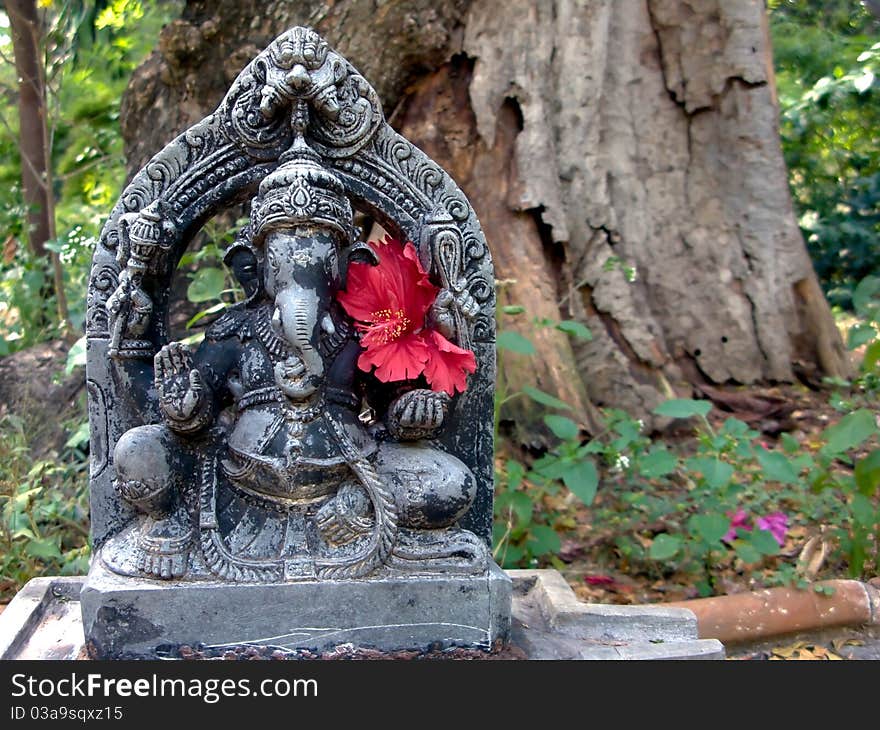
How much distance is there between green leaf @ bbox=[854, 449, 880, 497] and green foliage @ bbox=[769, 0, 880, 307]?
549 centimetres

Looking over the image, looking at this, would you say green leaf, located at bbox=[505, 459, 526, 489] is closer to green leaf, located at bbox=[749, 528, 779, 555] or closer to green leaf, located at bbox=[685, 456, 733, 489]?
green leaf, located at bbox=[685, 456, 733, 489]

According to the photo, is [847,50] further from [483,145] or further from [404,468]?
[404,468]

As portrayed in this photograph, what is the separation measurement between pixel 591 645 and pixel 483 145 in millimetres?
2724

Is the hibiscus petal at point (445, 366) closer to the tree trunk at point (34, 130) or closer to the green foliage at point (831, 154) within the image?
the tree trunk at point (34, 130)

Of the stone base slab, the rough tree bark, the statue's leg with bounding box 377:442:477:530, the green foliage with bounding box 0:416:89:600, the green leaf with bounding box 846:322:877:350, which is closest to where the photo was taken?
the statue's leg with bounding box 377:442:477:530

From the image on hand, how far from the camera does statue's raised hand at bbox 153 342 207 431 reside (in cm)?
238

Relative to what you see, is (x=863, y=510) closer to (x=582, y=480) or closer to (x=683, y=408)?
(x=683, y=408)

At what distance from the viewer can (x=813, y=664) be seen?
244 centimetres

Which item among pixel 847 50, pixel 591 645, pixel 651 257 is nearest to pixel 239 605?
pixel 591 645

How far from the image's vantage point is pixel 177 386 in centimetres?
239

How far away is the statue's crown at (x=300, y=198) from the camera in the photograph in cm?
242

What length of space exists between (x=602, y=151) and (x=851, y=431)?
2447 mm

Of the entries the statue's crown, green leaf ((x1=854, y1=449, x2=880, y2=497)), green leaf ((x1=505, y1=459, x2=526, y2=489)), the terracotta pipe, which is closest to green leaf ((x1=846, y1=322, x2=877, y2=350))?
green leaf ((x1=854, y1=449, x2=880, y2=497))

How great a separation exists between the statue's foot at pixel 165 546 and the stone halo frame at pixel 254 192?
0.93 ft
